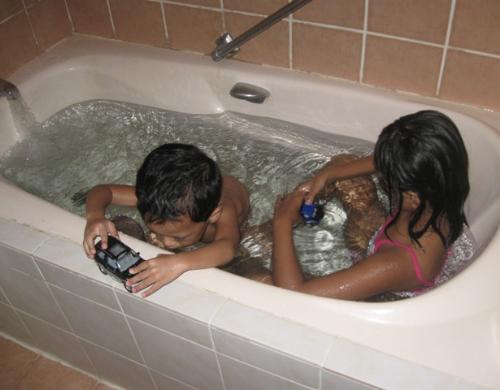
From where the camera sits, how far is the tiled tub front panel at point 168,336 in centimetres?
86

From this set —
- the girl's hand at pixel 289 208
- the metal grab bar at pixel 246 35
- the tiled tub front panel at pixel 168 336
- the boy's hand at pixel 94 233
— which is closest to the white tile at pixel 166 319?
the tiled tub front panel at pixel 168 336

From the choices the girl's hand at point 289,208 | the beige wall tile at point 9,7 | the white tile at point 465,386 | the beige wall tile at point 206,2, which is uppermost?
the beige wall tile at point 9,7

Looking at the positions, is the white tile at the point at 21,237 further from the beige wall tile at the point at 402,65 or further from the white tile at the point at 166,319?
the beige wall tile at the point at 402,65

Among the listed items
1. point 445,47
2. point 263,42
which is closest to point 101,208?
point 263,42

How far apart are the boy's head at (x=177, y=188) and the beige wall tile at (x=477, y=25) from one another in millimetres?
669

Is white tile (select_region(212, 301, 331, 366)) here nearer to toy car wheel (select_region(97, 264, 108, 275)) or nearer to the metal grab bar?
toy car wheel (select_region(97, 264, 108, 275))

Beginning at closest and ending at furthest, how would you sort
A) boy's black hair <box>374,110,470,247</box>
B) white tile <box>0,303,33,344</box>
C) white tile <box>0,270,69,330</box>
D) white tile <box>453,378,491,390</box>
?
white tile <box>453,378,491,390</box> → boy's black hair <box>374,110,470,247</box> → white tile <box>0,270,69,330</box> → white tile <box>0,303,33,344</box>

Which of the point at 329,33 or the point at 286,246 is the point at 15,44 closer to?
the point at 329,33

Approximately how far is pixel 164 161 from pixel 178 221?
0.39 ft

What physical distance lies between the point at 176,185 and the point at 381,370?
478 mm

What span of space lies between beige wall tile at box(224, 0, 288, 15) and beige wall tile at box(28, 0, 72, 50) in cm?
58

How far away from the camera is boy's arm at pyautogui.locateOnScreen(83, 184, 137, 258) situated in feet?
3.42

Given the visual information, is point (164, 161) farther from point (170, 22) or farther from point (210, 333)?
point (170, 22)

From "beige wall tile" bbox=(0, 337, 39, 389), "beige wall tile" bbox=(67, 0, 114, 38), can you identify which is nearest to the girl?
"beige wall tile" bbox=(0, 337, 39, 389)
